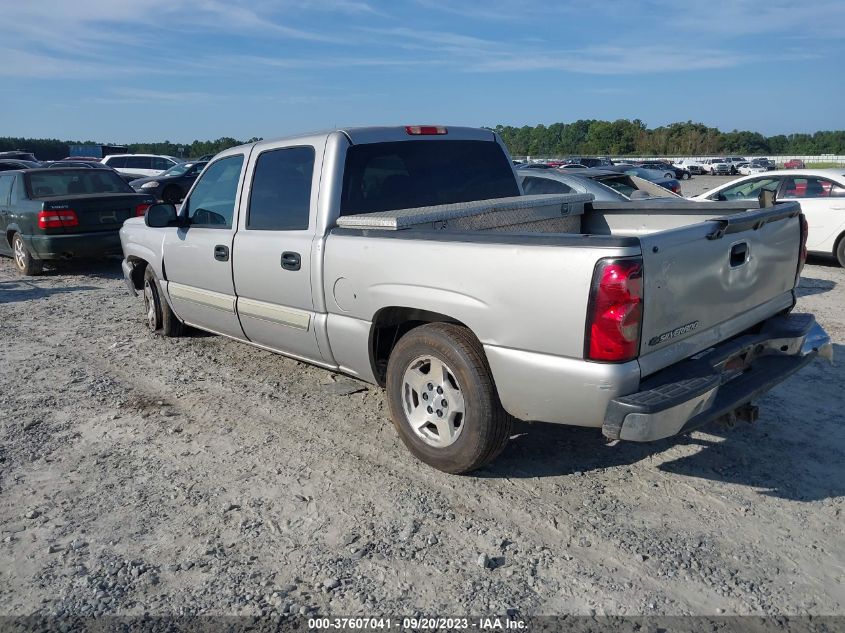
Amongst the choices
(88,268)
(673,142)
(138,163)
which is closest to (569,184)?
(88,268)

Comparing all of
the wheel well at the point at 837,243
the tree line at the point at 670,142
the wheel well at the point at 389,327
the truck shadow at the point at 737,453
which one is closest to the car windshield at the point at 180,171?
the wheel well at the point at 837,243

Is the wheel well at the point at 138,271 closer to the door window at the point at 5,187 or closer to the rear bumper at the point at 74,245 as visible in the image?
the rear bumper at the point at 74,245

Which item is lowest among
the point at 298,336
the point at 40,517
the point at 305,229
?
the point at 40,517

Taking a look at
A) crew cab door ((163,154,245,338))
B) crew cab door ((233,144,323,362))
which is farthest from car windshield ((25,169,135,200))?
crew cab door ((233,144,323,362))

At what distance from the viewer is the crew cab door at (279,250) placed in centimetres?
456

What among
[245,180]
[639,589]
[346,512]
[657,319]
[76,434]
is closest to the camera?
[639,589]

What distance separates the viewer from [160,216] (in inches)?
224

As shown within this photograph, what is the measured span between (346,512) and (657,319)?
181cm

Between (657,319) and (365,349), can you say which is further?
(365,349)

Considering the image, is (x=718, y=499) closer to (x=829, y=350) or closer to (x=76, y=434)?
(x=829, y=350)

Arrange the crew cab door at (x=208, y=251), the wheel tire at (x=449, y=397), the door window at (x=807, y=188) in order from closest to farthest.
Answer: the wheel tire at (x=449, y=397), the crew cab door at (x=208, y=251), the door window at (x=807, y=188)

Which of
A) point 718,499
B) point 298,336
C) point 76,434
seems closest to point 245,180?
point 298,336

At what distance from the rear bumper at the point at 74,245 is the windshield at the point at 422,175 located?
7054 mm

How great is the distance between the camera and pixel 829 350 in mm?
4242
